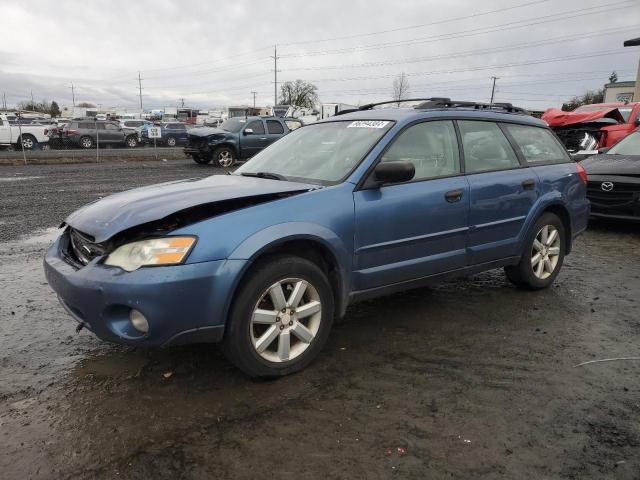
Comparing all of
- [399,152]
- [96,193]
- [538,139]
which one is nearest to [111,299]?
[399,152]

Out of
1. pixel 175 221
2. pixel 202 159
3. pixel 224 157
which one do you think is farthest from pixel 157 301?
pixel 202 159

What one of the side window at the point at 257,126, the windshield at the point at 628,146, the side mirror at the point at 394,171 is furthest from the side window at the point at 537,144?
the side window at the point at 257,126

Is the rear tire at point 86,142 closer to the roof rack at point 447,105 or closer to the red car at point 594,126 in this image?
the red car at point 594,126

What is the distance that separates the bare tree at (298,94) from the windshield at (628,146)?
249 feet

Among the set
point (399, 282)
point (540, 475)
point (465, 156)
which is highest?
point (465, 156)

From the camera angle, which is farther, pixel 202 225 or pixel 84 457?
pixel 202 225

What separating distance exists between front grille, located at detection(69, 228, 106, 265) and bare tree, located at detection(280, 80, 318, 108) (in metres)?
81.2

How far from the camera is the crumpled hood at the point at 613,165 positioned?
7.43 meters

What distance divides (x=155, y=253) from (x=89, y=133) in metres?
29.0

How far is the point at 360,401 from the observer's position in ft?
9.50

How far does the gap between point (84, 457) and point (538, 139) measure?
14.8 ft

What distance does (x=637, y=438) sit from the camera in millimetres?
2580

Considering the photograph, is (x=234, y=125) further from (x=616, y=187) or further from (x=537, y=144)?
(x=537, y=144)

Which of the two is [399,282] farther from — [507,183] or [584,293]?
[584,293]
